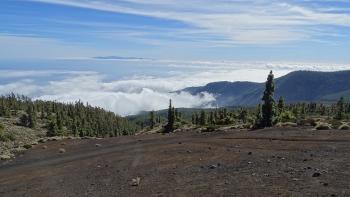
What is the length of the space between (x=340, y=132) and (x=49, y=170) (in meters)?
25.6

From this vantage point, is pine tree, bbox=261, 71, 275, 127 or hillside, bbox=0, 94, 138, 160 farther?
hillside, bbox=0, 94, 138, 160

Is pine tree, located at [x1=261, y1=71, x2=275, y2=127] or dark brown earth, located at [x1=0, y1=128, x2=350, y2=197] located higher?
pine tree, located at [x1=261, y1=71, x2=275, y2=127]

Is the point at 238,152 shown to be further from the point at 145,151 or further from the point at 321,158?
the point at 145,151

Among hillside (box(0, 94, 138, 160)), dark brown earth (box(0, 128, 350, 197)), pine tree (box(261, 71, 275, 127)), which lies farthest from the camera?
hillside (box(0, 94, 138, 160))

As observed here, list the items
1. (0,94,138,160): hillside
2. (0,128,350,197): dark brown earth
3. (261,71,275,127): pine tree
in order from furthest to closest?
1. (0,94,138,160): hillside
2. (261,71,275,127): pine tree
3. (0,128,350,197): dark brown earth

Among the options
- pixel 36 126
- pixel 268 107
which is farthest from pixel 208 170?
pixel 36 126

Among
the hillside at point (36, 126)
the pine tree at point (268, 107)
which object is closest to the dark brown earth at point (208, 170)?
the pine tree at point (268, 107)

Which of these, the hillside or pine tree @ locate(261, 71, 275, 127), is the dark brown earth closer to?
pine tree @ locate(261, 71, 275, 127)

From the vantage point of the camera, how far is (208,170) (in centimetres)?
2861

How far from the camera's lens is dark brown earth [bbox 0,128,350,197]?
74.6 ft

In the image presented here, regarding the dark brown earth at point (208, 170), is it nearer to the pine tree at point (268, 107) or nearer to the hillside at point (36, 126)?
the pine tree at point (268, 107)

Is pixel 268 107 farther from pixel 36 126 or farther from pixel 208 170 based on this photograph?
pixel 36 126

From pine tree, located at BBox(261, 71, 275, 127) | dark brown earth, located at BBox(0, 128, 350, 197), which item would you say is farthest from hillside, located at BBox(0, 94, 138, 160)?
pine tree, located at BBox(261, 71, 275, 127)

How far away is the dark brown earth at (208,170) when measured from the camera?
2275 cm
